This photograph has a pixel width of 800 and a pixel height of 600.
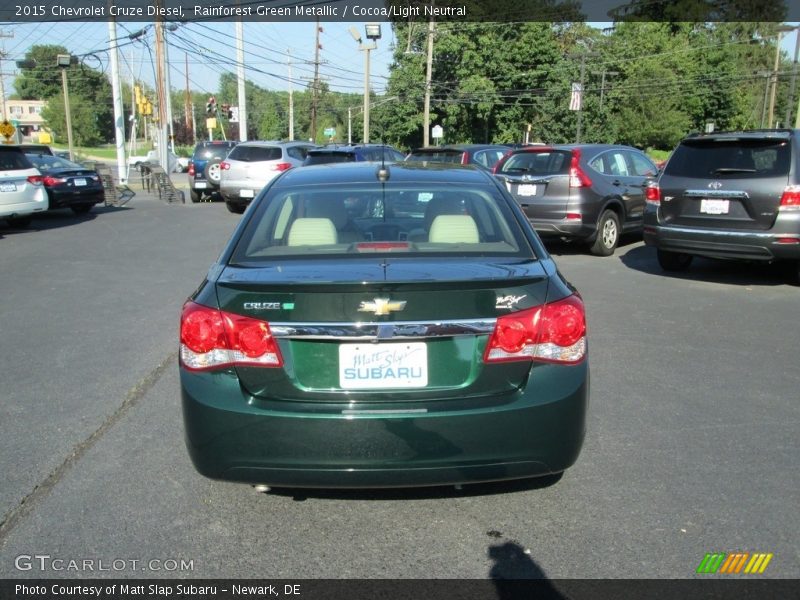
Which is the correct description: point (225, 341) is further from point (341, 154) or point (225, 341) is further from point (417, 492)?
point (341, 154)

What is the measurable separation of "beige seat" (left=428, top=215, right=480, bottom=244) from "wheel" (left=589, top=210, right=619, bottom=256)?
305 inches

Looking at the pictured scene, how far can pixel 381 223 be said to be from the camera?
3875 millimetres

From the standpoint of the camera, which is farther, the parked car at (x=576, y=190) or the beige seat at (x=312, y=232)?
the parked car at (x=576, y=190)

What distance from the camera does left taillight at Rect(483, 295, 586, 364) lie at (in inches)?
115

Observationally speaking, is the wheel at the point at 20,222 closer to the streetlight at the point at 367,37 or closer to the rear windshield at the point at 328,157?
the rear windshield at the point at 328,157

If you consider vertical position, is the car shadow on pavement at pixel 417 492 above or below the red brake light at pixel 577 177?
below

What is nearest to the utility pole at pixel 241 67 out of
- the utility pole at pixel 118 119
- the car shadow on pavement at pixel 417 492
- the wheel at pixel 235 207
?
the utility pole at pixel 118 119

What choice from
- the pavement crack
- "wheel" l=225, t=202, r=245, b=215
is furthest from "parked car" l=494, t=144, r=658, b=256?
"wheel" l=225, t=202, r=245, b=215

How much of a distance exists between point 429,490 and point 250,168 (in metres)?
15.8

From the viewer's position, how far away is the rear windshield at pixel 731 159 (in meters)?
8.35

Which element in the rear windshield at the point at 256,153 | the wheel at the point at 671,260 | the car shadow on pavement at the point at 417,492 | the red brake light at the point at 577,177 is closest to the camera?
the car shadow on pavement at the point at 417,492

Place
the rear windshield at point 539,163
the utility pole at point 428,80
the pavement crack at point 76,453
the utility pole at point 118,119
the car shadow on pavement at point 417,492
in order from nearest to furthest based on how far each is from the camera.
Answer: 1. the pavement crack at point 76,453
2. the car shadow on pavement at point 417,492
3. the rear windshield at point 539,163
4. the utility pole at point 118,119
5. the utility pole at point 428,80

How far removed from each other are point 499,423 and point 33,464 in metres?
2.54

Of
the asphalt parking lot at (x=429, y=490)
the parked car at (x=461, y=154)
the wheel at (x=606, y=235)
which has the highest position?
the parked car at (x=461, y=154)
